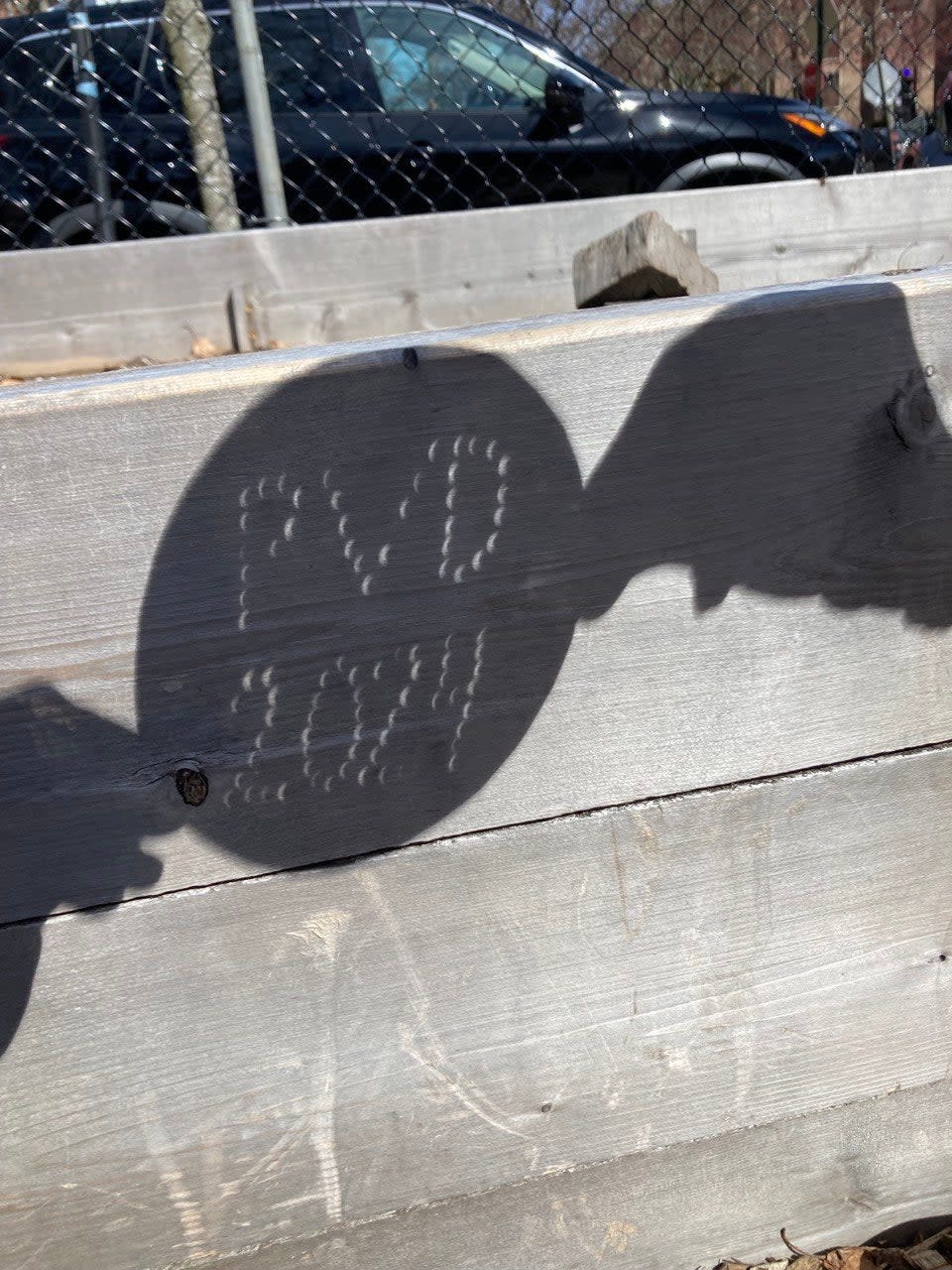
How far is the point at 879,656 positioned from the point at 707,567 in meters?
0.30

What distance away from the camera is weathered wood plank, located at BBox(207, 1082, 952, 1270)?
1632 mm

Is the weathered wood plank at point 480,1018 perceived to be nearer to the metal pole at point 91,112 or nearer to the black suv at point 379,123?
the metal pole at point 91,112

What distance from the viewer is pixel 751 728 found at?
157 cm

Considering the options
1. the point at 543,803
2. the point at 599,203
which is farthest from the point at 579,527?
the point at 599,203

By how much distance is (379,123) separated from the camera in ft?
11.1

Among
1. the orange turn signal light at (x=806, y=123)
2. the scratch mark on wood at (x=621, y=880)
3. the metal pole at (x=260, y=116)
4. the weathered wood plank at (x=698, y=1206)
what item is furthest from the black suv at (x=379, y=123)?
the weathered wood plank at (x=698, y=1206)

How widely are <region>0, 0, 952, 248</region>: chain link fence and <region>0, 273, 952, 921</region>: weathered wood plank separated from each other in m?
1.51

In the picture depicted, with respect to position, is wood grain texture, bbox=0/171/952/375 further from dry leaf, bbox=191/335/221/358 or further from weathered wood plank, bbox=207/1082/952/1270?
weathered wood plank, bbox=207/1082/952/1270

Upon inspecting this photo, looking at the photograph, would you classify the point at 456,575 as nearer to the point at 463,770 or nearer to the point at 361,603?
the point at 361,603

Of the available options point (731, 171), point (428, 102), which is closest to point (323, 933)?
point (428, 102)

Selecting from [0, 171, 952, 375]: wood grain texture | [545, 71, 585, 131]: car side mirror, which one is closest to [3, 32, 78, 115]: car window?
→ [0, 171, 952, 375]: wood grain texture

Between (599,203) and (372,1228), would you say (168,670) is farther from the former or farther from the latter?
(599,203)

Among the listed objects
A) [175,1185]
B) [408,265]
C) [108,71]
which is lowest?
[175,1185]

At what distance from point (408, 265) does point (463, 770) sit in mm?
1566
